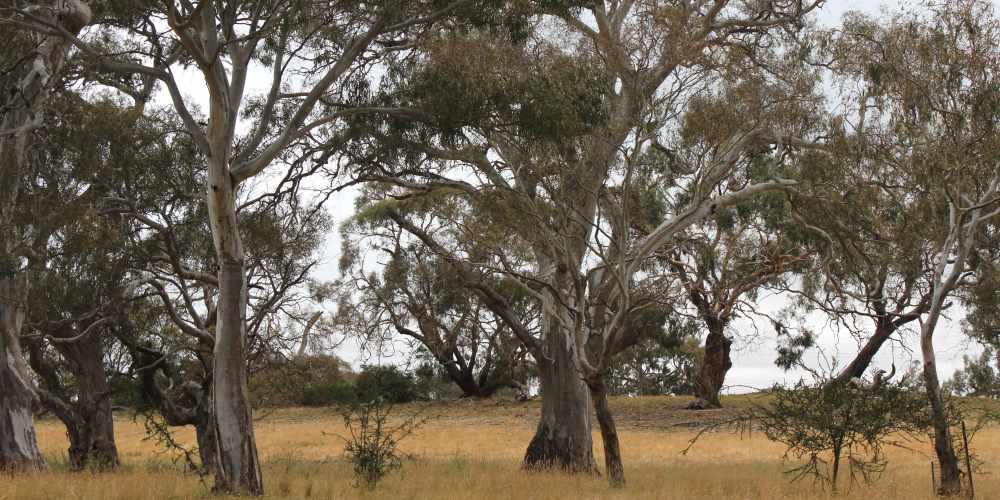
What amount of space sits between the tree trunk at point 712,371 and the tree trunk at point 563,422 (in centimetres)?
1335

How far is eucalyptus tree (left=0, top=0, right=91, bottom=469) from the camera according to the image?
13852 mm

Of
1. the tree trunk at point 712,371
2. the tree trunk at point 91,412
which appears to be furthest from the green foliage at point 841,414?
the tree trunk at point 712,371

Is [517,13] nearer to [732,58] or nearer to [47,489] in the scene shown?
[732,58]

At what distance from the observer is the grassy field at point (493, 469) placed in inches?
486

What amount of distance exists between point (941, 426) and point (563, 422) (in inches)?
248

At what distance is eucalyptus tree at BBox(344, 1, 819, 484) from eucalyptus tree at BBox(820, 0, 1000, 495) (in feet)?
7.17

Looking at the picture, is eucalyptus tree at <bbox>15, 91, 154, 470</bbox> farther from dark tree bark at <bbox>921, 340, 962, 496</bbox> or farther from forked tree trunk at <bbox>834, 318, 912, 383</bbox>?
forked tree trunk at <bbox>834, 318, 912, 383</bbox>

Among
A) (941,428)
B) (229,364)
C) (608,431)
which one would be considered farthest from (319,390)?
(941,428)

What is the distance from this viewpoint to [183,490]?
40.7 feet

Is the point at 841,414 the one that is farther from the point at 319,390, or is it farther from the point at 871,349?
the point at 319,390

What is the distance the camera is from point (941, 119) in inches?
555

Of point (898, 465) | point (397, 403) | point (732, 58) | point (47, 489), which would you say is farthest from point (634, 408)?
point (47, 489)

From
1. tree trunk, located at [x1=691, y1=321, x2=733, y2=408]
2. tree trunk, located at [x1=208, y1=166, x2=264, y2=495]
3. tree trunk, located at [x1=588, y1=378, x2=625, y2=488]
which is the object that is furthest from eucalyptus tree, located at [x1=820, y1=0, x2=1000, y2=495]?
tree trunk, located at [x1=691, y1=321, x2=733, y2=408]

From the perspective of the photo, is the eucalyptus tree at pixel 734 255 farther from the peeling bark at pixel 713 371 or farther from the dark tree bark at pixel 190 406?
the dark tree bark at pixel 190 406
